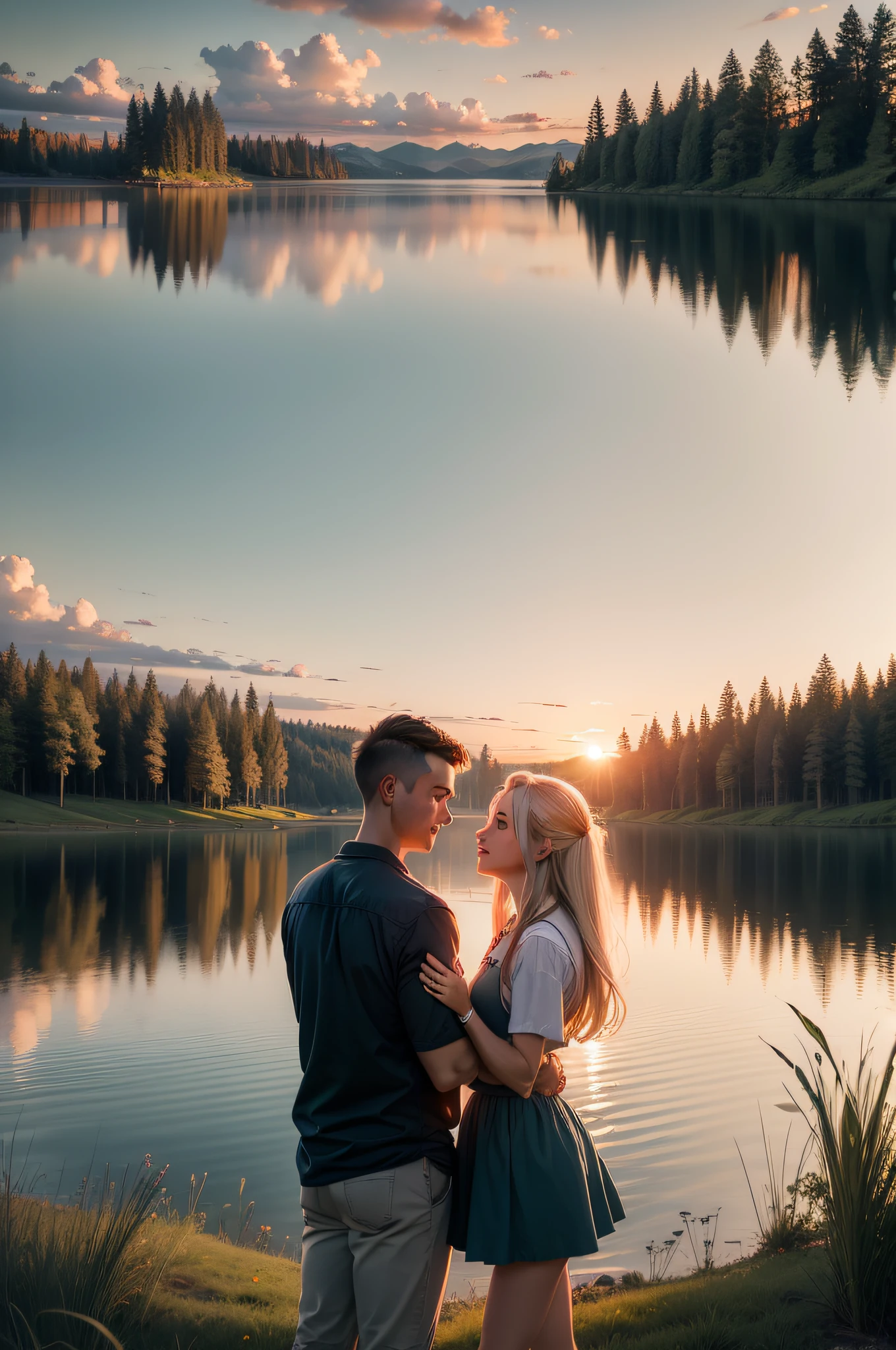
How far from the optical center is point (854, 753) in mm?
53125

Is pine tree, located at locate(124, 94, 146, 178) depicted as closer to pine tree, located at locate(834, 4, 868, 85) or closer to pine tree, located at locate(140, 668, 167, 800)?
pine tree, located at locate(834, 4, 868, 85)

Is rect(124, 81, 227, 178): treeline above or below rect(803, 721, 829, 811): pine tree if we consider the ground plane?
above

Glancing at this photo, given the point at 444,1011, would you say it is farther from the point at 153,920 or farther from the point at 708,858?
the point at 708,858

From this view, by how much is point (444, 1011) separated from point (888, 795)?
57595 millimetres

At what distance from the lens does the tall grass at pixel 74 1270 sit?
118 inches

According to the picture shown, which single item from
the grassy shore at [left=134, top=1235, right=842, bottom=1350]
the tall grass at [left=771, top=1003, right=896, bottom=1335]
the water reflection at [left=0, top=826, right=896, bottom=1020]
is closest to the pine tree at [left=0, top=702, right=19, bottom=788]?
the water reflection at [left=0, top=826, right=896, bottom=1020]

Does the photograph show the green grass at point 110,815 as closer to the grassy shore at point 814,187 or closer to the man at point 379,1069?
the grassy shore at point 814,187

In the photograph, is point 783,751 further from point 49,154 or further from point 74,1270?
point 74,1270

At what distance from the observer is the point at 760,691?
2489 inches

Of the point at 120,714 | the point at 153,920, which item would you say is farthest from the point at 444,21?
the point at 120,714

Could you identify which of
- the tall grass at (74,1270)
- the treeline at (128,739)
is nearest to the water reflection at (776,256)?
the tall grass at (74,1270)

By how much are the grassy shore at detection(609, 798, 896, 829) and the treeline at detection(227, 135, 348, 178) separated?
3845cm

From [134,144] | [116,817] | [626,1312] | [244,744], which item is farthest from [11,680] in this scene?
[626,1312]

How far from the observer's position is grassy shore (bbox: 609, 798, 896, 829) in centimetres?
5259
